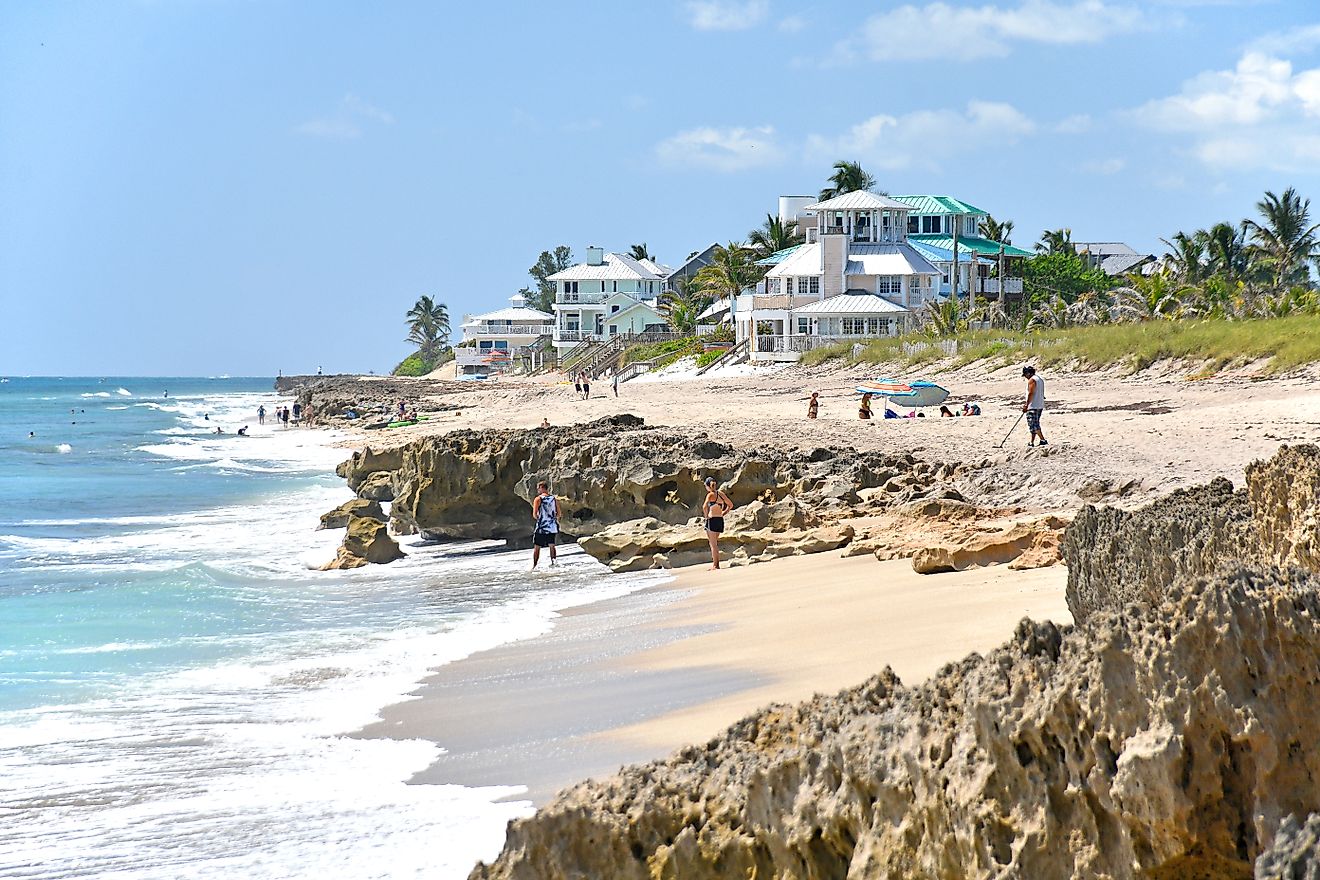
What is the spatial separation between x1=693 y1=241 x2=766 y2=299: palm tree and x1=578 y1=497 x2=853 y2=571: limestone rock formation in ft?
210

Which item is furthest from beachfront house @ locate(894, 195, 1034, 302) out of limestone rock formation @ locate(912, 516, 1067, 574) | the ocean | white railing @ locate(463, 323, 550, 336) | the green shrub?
the green shrub

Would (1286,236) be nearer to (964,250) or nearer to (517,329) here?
(964,250)

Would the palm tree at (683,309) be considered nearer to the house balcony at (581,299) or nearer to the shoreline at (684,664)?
the house balcony at (581,299)

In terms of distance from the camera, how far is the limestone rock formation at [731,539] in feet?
45.4

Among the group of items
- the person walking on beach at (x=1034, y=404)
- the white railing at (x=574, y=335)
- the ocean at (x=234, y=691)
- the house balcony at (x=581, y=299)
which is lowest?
the ocean at (x=234, y=691)

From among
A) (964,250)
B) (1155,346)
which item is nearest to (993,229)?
(964,250)

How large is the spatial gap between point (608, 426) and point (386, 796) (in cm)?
1507

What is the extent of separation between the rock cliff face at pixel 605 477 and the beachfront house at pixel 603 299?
2995 inches

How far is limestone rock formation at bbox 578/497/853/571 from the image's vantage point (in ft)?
45.4

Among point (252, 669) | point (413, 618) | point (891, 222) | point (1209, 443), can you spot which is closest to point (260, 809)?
point (252, 669)

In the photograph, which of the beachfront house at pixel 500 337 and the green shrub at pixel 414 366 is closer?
the beachfront house at pixel 500 337

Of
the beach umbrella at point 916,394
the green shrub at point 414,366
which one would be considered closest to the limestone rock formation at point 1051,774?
the beach umbrella at point 916,394

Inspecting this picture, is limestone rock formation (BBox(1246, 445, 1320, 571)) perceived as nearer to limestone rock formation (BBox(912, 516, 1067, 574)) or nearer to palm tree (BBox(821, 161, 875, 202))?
limestone rock formation (BBox(912, 516, 1067, 574))

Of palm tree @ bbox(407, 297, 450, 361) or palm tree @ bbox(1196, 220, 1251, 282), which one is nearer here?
palm tree @ bbox(1196, 220, 1251, 282)
